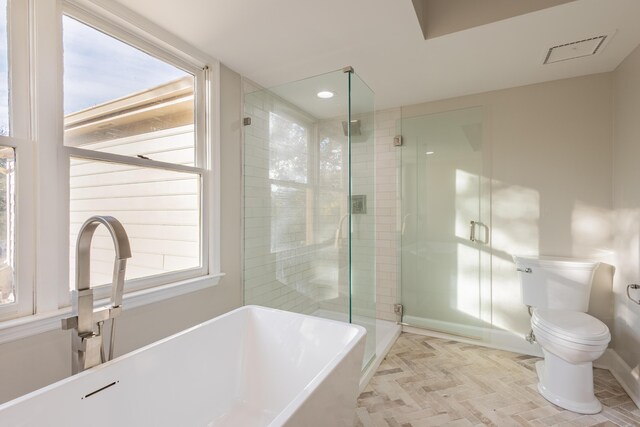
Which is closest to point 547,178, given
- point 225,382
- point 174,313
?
point 225,382

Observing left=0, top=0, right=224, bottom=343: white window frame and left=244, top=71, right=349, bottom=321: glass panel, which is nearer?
left=0, top=0, right=224, bottom=343: white window frame

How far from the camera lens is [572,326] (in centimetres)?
202

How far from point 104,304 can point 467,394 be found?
7.72 ft

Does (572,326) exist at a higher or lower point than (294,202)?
lower

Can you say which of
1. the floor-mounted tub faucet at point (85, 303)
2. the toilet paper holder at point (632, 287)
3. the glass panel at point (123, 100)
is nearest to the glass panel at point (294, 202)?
the glass panel at point (123, 100)

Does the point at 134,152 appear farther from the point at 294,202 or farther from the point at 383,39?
the point at 383,39

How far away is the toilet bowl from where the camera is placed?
1912mm

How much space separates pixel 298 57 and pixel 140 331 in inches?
79.9

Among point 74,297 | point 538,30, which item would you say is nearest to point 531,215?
point 538,30

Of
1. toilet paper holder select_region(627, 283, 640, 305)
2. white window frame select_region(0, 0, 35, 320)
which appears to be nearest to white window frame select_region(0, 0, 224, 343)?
white window frame select_region(0, 0, 35, 320)

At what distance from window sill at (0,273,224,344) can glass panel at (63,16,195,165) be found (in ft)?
2.58

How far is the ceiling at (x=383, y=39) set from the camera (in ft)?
5.44

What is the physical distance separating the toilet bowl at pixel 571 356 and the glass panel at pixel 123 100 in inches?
107

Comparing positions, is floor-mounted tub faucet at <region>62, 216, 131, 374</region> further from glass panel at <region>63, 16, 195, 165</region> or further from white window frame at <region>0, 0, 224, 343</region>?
glass panel at <region>63, 16, 195, 165</region>
